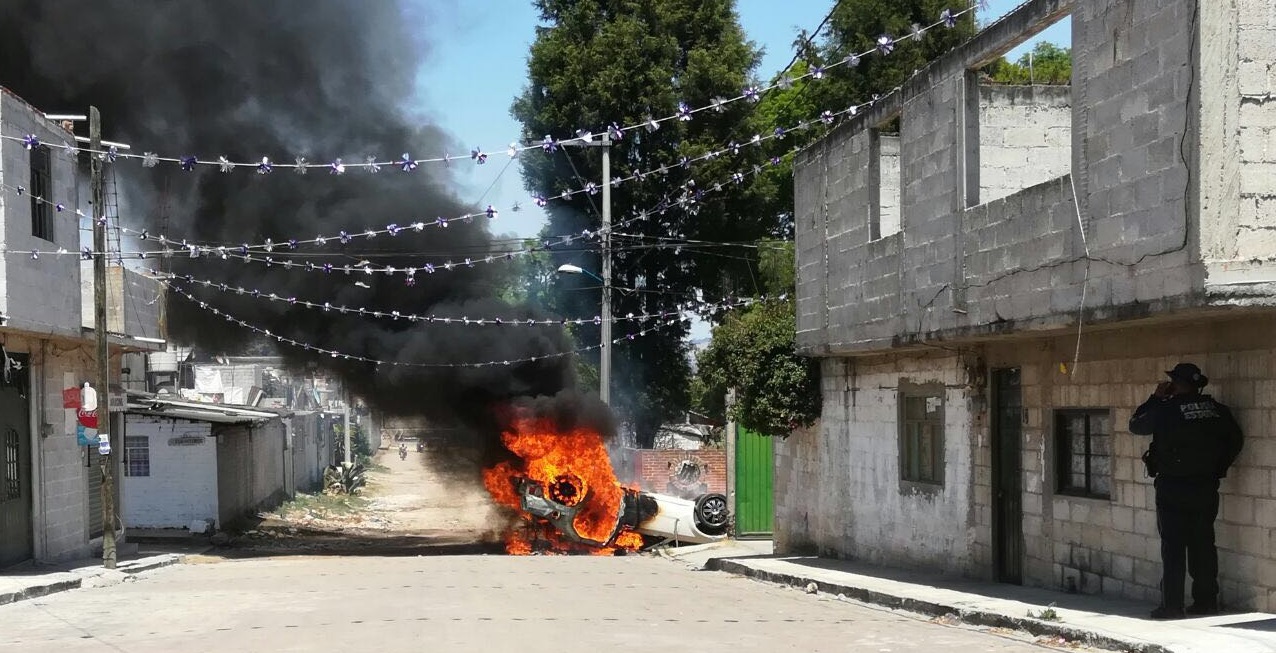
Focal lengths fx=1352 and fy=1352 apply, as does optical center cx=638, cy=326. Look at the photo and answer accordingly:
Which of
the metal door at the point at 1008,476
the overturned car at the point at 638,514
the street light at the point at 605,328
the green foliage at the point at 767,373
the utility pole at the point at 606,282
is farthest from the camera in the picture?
the street light at the point at 605,328

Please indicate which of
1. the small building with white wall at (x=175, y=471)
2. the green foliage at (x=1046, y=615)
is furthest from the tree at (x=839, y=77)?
the small building with white wall at (x=175, y=471)

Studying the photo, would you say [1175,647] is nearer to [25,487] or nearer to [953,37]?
[25,487]

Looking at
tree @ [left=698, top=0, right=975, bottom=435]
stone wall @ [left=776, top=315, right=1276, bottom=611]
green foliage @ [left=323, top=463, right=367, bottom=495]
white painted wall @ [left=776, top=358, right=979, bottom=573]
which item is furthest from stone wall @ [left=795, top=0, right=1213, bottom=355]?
green foliage @ [left=323, top=463, right=367, bottom=495]

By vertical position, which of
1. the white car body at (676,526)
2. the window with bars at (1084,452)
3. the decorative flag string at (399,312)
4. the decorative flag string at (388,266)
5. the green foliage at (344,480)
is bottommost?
the green foliage at (344,480)

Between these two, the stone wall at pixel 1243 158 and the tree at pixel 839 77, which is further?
the tree at pixel 839 77

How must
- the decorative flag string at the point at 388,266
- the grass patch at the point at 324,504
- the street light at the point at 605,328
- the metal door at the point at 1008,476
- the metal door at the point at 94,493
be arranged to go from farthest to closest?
the grass patch at the point at 324,504, the street light at the point at 605,328, the metal door at the point at 94,493, the decorative flag string at the point at 388,266, the metal door at the point at 1008,476

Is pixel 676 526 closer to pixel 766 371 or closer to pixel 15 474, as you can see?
pixel 766 371

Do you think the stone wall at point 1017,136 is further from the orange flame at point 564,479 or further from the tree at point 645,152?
the tree at point 645,152

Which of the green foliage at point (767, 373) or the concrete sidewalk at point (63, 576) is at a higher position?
the green foliage at point (767, 373)

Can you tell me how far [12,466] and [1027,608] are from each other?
14053 mm

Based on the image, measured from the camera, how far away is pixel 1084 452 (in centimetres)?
1202

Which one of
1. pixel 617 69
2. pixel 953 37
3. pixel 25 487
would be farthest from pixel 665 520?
pixel 953 37

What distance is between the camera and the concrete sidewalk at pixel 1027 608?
855 centimetres

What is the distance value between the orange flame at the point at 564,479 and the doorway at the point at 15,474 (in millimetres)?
8648
